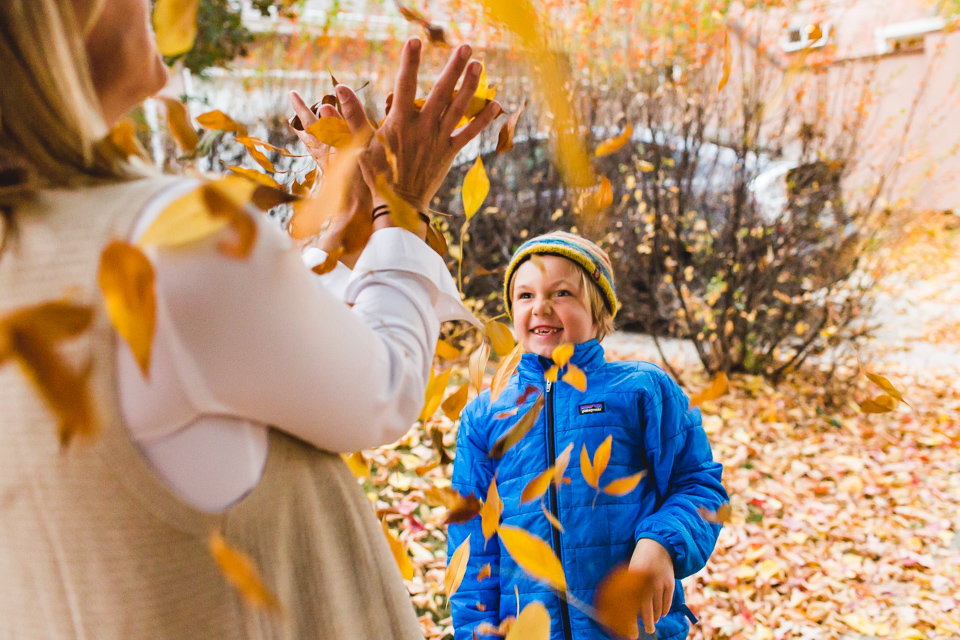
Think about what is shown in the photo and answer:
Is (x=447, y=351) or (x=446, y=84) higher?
(x=446, y=84)

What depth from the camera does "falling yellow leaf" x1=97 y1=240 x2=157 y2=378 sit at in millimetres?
554

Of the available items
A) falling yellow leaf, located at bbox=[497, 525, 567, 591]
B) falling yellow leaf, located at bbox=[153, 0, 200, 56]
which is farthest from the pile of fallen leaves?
falling yellow leaf, located at bbox=[153, 0, 200, 56]

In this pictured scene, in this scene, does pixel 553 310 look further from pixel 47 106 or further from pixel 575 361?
pixel 47 106

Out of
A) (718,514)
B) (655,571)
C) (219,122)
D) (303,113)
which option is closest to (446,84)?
(303,113)

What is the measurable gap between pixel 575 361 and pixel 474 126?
3.35 feet

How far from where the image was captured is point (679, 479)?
66.2 inches

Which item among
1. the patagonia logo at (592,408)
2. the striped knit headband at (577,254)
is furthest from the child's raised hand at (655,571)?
the striped knit headband at (577,254)

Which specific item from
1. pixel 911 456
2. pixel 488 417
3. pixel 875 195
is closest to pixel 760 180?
pixel 875 195

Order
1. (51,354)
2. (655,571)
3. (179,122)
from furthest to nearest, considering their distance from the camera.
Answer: (655,571)
(179,122)
(51,354)

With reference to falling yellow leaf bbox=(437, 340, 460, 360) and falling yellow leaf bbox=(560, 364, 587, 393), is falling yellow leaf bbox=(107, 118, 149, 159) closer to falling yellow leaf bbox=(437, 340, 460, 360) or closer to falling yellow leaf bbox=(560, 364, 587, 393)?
falling yellow leaf bbox=(437, 340, 460, 360)

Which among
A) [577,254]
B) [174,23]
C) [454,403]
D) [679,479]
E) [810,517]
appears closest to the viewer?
[174,23]

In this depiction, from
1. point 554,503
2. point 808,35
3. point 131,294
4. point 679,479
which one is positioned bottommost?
point 554,503

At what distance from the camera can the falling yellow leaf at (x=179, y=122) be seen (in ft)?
2.98

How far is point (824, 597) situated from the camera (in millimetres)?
3061
